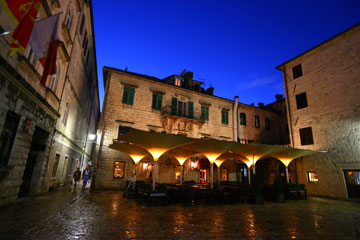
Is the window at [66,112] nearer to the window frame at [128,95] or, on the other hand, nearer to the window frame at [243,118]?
the window frame at [128,95]

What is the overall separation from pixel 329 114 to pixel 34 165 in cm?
1960

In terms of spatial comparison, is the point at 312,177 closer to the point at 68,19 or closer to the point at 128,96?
the point at 128,96

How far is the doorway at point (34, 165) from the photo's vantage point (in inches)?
368

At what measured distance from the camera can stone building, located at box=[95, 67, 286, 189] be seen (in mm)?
14086

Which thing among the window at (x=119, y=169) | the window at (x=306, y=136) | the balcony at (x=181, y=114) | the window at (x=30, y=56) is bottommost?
the window at (x=119, y=169)

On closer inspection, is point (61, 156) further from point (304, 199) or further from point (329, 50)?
point (329, 50)

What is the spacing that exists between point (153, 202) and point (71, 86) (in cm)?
946

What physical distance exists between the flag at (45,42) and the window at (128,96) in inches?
315

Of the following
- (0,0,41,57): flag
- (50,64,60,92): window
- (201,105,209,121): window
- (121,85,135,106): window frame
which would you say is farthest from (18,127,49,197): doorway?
(201,105,209,121): window

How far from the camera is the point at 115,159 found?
14.0 metres

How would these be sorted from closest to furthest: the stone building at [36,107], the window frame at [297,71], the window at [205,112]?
the stone building at [36,107] → the window frame at [297,71] → the window at [205,112]

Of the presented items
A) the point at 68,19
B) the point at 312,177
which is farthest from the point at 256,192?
the point at 68,19

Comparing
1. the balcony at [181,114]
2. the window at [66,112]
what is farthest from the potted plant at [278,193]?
the window at [66,112]

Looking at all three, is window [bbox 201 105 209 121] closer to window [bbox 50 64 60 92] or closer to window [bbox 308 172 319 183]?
window [bbox 308 172 319 183]
